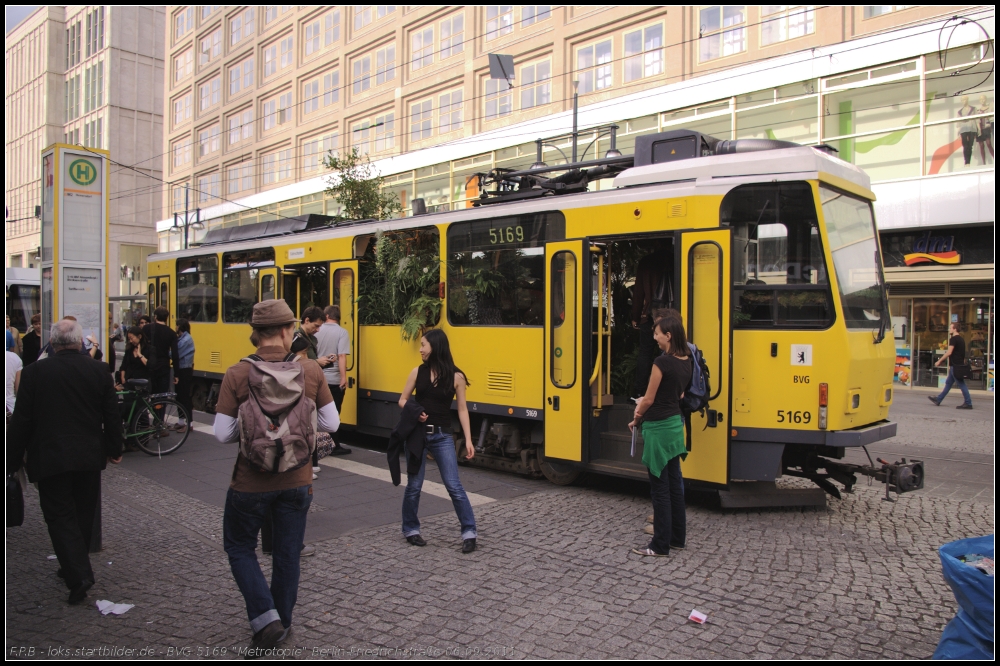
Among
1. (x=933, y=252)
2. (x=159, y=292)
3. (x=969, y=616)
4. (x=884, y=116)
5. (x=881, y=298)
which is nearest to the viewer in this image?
(x=969, y=616)

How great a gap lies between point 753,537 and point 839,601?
4.39ft

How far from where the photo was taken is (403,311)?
29.8 feet

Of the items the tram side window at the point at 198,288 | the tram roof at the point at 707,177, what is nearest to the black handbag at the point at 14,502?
the tram roof at the point at 707,177

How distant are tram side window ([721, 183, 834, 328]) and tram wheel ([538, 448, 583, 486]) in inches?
96.3

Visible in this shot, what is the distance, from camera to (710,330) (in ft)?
21.0

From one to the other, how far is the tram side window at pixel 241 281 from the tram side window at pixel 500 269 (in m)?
4.35

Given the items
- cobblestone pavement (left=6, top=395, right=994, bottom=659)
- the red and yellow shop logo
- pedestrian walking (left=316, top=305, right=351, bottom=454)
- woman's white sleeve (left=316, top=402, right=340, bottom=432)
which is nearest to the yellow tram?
cobblestone pavement (left=6, top=395, right=994, bottom=659)

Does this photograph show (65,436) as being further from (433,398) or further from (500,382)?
(500,382)

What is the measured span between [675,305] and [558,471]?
2.26 meters

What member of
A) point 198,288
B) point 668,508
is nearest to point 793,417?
point 668,508

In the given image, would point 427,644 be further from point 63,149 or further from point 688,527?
point 63,149

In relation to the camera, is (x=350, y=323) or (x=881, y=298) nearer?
(x=881, y=298)

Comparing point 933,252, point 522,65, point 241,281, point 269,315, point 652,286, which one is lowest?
point 269,315

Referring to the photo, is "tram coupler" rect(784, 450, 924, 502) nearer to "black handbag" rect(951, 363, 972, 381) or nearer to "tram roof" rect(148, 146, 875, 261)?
"tram roof" rect(148, 146, 875, 261)
